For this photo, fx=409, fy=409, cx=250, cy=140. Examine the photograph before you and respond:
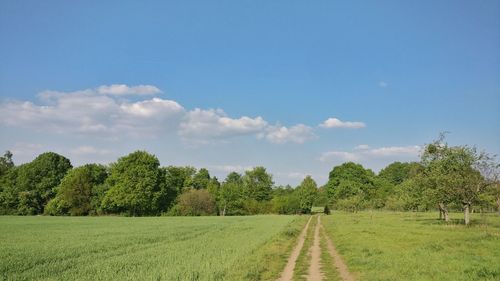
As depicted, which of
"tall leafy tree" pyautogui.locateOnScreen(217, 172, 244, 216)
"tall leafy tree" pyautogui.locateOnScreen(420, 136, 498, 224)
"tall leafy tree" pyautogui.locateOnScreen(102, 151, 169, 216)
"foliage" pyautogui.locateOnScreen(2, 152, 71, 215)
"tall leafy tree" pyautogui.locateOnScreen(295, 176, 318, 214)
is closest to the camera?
"tall leafy tree" pyautogui.locateOnScreen(420, 136, 498, 224)

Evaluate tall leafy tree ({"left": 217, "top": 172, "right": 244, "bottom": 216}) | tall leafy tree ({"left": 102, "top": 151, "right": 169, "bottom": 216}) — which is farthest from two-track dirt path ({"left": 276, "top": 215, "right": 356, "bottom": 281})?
tall leafy tree ({"left": 217, "top": 172, "right": 244, "bottom": 216})

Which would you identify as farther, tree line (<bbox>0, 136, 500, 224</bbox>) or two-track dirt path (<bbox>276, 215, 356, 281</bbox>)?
tree line (<bbox>0, 136, 500, 224</bbox>)

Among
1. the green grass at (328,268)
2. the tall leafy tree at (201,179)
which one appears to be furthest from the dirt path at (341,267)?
the tall leafy tree at (201,179)

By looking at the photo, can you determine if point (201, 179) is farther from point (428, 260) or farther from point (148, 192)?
point (428, 260)

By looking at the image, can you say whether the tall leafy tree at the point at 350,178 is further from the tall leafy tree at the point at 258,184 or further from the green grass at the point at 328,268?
the green grass at the point at 328,268

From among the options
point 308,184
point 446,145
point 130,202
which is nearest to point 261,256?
point 446,145

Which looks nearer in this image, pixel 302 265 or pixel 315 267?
pixel 315 267

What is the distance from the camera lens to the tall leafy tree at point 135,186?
9850cm

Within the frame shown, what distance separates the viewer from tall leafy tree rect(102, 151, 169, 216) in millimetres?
98500

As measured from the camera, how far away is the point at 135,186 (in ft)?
327

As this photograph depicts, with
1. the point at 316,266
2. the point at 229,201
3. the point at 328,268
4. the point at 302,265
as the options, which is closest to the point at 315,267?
the point at 316,266

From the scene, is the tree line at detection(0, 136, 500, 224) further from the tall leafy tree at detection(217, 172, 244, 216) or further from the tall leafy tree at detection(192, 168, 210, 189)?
the tall leafy tree at detection(192, 168, 210, 189)

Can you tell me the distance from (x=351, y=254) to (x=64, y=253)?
17744mm

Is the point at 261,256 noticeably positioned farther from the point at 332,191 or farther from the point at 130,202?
the point at 332,191
